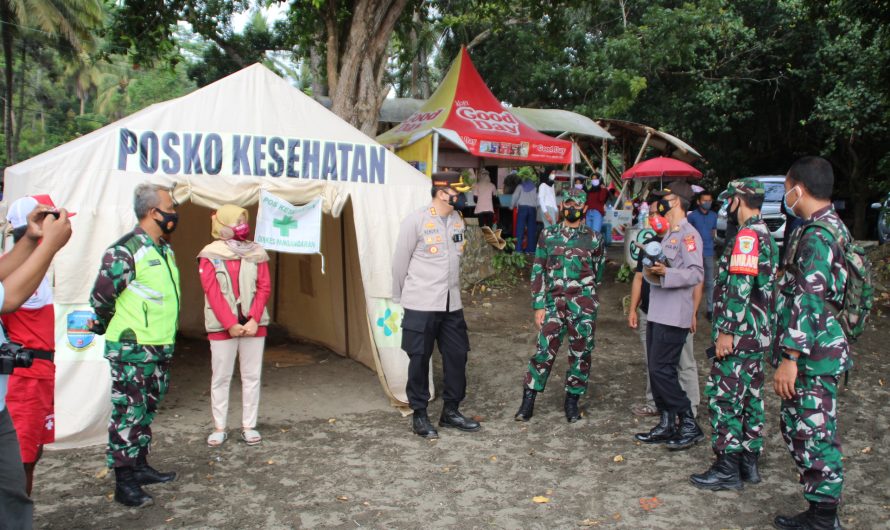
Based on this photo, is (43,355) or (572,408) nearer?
(43,355)

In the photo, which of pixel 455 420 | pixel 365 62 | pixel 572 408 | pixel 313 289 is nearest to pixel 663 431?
pixel 572 408

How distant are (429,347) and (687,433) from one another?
79.6 inches

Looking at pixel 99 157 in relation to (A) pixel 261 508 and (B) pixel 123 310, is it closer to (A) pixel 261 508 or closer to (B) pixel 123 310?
(B) pixel 123 310

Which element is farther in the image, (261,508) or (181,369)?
(181,369)

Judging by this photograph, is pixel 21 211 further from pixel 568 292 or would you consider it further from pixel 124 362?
pixel 568 292

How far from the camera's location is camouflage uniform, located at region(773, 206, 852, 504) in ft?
11.8

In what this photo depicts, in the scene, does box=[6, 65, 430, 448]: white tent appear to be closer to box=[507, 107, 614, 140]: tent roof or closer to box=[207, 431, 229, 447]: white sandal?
box=[207, 431, 229, 447]: white sandal

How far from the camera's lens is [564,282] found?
5598 mm

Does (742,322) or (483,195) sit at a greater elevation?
(483,195)

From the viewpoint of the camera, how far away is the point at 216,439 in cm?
530

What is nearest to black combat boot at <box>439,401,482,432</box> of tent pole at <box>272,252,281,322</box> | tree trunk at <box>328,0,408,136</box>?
tent pole at <box>272,252,281,322</box>

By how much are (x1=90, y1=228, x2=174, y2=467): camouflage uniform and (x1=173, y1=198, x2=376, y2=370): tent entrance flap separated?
3058mm

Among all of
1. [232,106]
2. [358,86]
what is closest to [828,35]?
[358,86]

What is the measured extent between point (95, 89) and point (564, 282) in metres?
43.6
